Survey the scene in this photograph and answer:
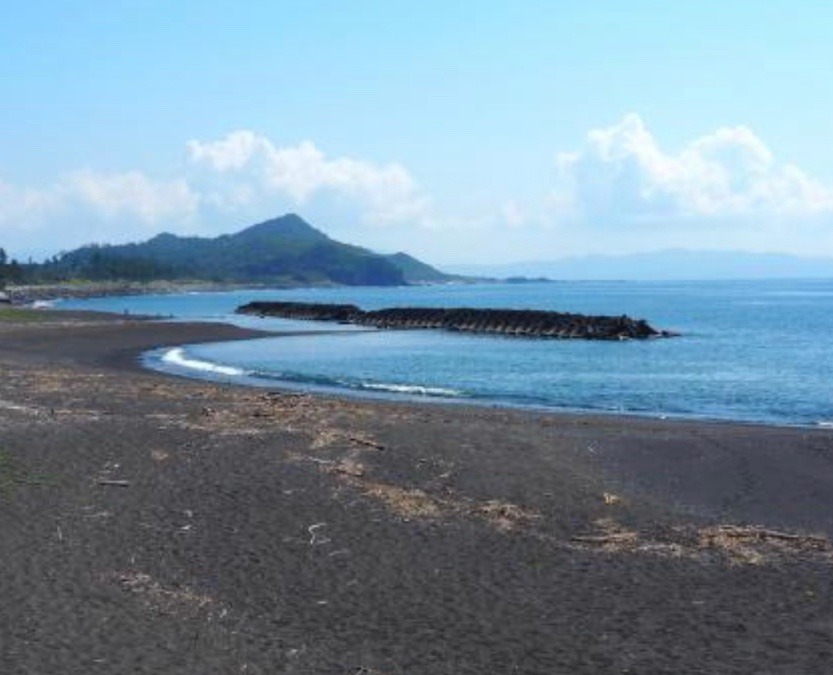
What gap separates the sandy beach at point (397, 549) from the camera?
9.10 meters

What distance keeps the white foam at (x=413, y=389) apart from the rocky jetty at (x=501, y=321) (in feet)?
118

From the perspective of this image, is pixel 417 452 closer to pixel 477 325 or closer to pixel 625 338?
pixel 625 338

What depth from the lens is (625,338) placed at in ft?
235

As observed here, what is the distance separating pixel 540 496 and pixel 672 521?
2047mm

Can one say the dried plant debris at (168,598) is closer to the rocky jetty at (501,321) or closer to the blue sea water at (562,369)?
the blue sea water at (562,369)

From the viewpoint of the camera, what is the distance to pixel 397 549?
12.4m

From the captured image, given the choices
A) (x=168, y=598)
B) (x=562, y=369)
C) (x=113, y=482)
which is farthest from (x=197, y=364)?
→ (x=168, y=598)

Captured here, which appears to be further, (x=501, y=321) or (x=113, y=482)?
(x=501, y=321)

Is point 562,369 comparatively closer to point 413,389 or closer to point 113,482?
point 413,389

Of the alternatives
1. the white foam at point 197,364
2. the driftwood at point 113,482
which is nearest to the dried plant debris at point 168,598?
the driftwood at point 113,482

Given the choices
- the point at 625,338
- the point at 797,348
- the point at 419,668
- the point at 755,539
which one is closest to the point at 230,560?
the point at 419,668

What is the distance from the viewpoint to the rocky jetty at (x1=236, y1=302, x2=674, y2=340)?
7469 centimetres

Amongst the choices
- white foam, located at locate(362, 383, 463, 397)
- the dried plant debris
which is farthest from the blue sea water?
the dried plant debris

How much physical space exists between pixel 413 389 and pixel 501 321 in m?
48.8
